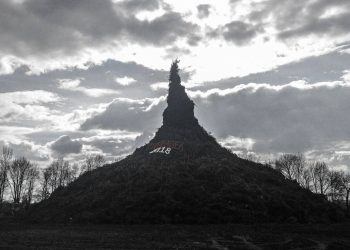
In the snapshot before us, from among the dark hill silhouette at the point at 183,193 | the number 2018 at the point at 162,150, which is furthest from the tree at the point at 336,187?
the number 2018 at the point at 162,150

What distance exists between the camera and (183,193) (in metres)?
68.8

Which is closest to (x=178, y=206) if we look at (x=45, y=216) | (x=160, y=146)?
(x=45, y=216)

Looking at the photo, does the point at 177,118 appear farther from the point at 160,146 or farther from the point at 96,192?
the point at 96,192

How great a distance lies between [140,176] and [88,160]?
5424 centimetres

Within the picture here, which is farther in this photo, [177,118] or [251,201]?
[177,118]

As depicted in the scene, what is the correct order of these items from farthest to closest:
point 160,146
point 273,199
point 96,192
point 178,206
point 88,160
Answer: point 88,160 → point 160,146 → point 96,192 → point 273,199 → point 178,206

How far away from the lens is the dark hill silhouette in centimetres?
6362

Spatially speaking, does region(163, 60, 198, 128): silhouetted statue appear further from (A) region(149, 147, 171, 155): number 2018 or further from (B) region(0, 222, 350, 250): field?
(B) region(0, 222, 350, 250): field

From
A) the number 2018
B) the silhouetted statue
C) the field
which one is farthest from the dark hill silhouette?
the field

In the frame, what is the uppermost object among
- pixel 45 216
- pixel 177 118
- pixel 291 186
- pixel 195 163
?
pixel 177 118

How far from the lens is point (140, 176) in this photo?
7969 centimetres

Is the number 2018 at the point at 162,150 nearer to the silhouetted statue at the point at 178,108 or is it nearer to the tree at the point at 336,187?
the silhouetted statue at the point at 178,108

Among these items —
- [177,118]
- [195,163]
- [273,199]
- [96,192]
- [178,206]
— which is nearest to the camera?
[178,206]

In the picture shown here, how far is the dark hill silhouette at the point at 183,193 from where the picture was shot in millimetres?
63625
